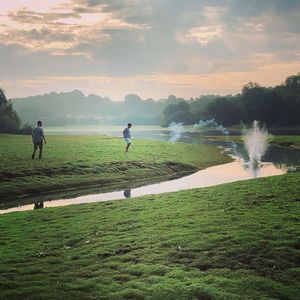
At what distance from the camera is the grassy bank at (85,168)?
43000 mm

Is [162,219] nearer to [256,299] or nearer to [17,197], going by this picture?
[256,299]

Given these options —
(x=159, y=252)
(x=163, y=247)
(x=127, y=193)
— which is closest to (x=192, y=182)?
(x=127, y=193)

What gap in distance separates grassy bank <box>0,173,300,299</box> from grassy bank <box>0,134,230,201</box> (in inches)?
609

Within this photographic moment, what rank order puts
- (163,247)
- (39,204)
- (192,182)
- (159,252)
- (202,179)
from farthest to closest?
(202,179) → (192,182) → (39,204) → (163,247) → (159,252)

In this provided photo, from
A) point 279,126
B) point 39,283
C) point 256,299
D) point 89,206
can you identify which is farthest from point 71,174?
point 279,126

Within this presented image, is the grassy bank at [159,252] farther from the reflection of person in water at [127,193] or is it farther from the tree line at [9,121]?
the tree line at [9,121]

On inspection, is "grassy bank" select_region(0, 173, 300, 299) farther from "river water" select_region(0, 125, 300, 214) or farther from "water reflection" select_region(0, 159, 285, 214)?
"water reflection" select_region(0, 159, 285, 214)

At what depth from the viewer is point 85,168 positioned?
5116 centimetres

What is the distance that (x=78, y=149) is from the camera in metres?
67.2

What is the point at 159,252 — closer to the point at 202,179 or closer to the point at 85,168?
the point at 202,179

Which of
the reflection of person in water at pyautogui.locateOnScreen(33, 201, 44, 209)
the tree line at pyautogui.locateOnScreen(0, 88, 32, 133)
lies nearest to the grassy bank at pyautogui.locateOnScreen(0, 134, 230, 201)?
the reflection of person in water at pyautogui.locateOnScreen(33, 201, 44, 209)

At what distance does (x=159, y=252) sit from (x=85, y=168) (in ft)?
113

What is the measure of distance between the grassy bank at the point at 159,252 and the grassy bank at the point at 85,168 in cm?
1548

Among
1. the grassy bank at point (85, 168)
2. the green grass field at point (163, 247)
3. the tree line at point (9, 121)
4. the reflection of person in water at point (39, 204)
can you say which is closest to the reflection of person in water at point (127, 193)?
the grassy bank at point (85, 168)
